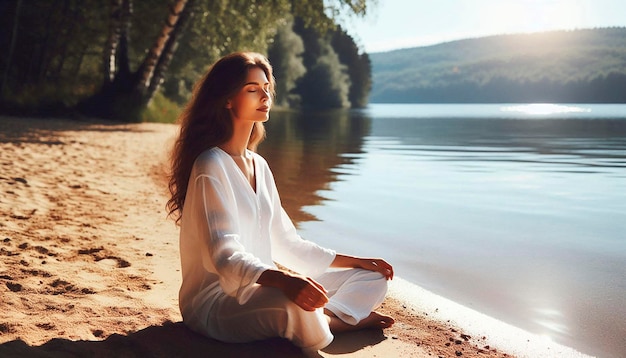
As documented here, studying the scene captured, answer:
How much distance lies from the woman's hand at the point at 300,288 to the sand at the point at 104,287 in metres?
0.42

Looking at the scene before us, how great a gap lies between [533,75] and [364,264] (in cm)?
12294

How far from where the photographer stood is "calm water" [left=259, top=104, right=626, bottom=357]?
14.7 ft

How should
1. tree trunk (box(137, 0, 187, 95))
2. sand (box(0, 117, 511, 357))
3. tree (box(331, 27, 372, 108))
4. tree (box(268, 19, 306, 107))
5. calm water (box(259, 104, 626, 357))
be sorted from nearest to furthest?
sand (box(0, 117, 511, 357)), calm water (box(259, 104, 626, 357)), tree trunk (box(137, 0, 187, 95)), tree (box(268, 19, 306, 107)), tree (box(331, 27, 372, 108))

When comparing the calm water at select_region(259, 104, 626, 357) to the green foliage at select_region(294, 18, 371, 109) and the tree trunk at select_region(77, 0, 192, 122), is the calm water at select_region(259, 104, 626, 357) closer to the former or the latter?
the tree trunk at select_region(77, 0, 192, 122)

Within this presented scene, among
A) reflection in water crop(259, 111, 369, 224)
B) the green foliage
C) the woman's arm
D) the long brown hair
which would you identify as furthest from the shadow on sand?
the green foliage

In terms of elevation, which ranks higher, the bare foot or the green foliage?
the green foliage

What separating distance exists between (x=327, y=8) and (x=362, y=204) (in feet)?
35.2

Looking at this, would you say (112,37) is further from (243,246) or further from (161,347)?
(243,246)

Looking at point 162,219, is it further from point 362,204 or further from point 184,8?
point 184,8

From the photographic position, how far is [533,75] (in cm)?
11788

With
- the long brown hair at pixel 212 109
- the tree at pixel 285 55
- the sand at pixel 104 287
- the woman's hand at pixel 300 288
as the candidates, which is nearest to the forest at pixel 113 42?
the sand at pixel 104 287

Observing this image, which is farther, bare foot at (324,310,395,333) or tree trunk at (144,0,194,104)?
tree trunk at (144,0,194,104)

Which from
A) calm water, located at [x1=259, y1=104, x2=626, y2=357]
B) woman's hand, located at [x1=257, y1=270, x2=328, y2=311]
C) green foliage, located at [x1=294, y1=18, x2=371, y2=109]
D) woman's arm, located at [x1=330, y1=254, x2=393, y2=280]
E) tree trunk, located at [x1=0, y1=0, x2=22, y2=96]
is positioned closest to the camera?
woman's hand, located at [x1=257, y1=270, x2=328, y2=311]

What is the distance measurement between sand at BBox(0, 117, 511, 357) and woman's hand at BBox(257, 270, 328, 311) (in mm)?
417
